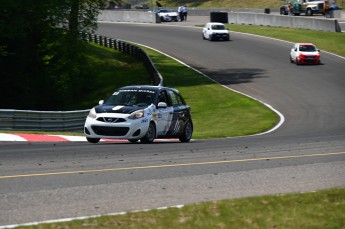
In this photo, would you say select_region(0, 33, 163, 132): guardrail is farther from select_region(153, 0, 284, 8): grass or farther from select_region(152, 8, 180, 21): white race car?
select_region(153, 0, 284, 8): grass

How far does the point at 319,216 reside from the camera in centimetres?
900

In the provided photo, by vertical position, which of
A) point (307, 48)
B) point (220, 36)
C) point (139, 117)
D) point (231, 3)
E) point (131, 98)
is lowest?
point (220, 36)

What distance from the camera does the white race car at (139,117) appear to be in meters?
19.5

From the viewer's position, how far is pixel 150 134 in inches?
794

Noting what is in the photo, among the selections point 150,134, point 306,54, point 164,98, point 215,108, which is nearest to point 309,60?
point 306,54

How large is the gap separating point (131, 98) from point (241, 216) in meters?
11.9

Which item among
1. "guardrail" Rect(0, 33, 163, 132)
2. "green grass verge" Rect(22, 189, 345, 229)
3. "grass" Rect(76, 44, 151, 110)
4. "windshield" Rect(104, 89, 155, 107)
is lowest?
"grass" Rect(76, 44, 151, 110)

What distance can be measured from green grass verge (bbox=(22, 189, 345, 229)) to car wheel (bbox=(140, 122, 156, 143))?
991cm

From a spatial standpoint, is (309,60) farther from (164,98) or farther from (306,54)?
(164,98)

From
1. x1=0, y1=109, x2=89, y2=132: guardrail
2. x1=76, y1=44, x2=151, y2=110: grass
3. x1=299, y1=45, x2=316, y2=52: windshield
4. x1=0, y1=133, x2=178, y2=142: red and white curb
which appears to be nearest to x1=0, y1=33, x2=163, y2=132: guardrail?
x1=0, y1=109, x2=89, y2=132: guardrail

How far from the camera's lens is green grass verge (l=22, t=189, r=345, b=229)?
27.9 feet

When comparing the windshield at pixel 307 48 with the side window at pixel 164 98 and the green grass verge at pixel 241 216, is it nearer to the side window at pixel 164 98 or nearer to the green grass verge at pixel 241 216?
the side window at pixel 164 98

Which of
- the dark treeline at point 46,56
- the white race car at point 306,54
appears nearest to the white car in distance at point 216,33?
the white race car at point 306,54

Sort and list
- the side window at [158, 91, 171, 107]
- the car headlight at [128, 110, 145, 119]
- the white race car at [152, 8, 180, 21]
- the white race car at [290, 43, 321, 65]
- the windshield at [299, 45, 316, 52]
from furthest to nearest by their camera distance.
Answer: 1. the white race car at [152, 8, 180, 21]
2. the white race car at [290, 43, 321, 65]
3. the windshield at [299, 45, 316, 52]
4. the side window at [158, 91, 171, 107]
5. the car headlight at [128, 110, 145, 119]
